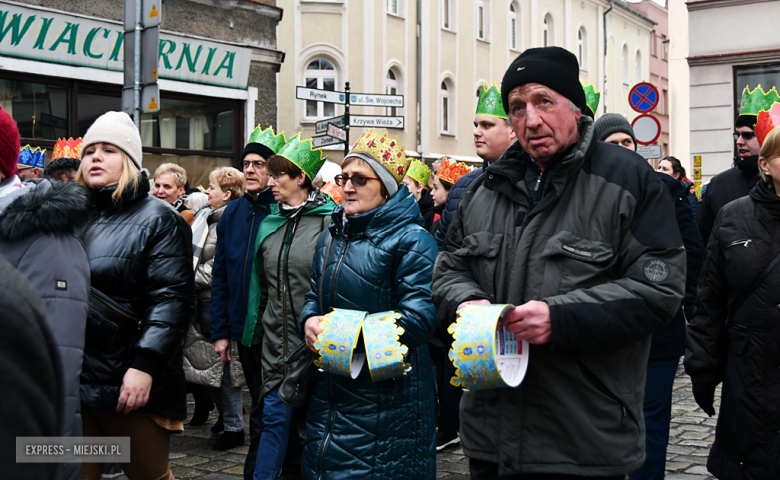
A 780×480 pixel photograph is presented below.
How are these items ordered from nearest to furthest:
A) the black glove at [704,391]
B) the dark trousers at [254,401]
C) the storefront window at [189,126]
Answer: the black glove at [704,391]
the dark trousers at [254,401]
the storefront window at [189,126]

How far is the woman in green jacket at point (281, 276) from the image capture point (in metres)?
4.36

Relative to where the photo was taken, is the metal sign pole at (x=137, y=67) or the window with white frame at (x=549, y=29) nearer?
the metal sign pole at (x=137, y=67)

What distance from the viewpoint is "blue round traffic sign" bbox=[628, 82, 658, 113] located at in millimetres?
12180

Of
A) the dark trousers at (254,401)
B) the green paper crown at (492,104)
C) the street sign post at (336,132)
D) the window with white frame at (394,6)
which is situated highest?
the window with white frame at (394,6)

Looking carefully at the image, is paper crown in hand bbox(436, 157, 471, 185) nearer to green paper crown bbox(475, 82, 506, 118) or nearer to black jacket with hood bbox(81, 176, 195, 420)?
green paper crown bbox(475, 82, 506, 118)

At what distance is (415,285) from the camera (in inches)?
138

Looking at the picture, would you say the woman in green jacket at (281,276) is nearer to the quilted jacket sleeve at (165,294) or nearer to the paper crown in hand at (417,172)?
the quilted jacket sleeve at (165,294)

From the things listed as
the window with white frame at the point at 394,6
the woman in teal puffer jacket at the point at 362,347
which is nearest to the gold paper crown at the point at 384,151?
the woman in teal puffer jacket at the point at 362,347

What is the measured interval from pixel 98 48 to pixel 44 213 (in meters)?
11.7

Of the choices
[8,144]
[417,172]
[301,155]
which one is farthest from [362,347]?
[417,172]

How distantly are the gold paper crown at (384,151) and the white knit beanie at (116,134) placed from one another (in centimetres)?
106

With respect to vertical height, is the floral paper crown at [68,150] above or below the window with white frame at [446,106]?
below

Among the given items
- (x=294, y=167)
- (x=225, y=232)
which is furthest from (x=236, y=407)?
(x=294, y=167)

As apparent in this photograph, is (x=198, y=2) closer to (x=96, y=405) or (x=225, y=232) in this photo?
(x=225, y=232)
